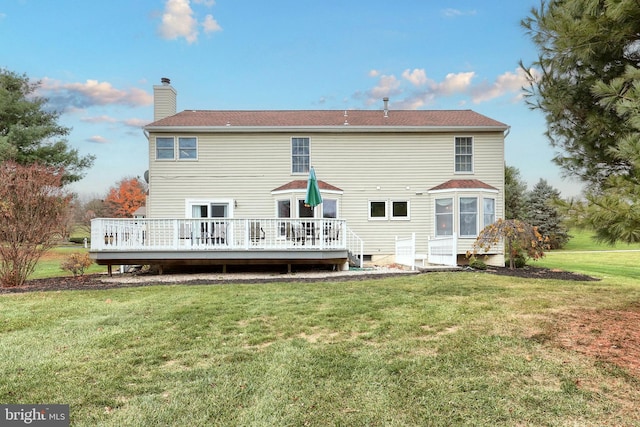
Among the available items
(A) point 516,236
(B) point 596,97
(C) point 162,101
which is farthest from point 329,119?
(B) point 596,97

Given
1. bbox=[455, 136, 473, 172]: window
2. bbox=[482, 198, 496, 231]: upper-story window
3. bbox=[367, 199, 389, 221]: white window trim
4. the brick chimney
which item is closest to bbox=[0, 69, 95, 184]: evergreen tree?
the brick chimney

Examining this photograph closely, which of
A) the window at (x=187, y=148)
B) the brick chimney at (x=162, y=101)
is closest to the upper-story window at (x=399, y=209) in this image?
the window at (x=187, y=148)

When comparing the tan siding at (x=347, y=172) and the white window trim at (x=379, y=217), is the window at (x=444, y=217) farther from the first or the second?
the white window trim at (x=379, y=217)

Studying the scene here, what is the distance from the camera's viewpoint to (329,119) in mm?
17031

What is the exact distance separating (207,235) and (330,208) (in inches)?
206

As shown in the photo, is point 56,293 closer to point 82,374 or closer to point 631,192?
point 82,374

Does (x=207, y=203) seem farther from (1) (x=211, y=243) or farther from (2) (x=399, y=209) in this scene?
(2) (x=399, y=209)

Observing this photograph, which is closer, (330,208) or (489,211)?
(489,211)

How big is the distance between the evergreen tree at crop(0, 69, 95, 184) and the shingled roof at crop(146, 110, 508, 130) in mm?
11717

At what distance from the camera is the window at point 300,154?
16.0 metres

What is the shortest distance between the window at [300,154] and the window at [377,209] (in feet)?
9.30

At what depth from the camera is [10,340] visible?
16.4 ft

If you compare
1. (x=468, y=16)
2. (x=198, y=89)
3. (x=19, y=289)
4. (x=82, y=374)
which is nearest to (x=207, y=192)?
(x=198, y=89)

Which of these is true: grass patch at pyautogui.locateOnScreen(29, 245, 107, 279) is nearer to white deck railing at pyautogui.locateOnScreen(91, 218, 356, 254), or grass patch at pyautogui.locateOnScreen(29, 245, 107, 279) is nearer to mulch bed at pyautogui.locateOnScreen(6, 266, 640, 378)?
white deck railing at pyautogui.locateOnScreen(91, 218, 356, 254)
